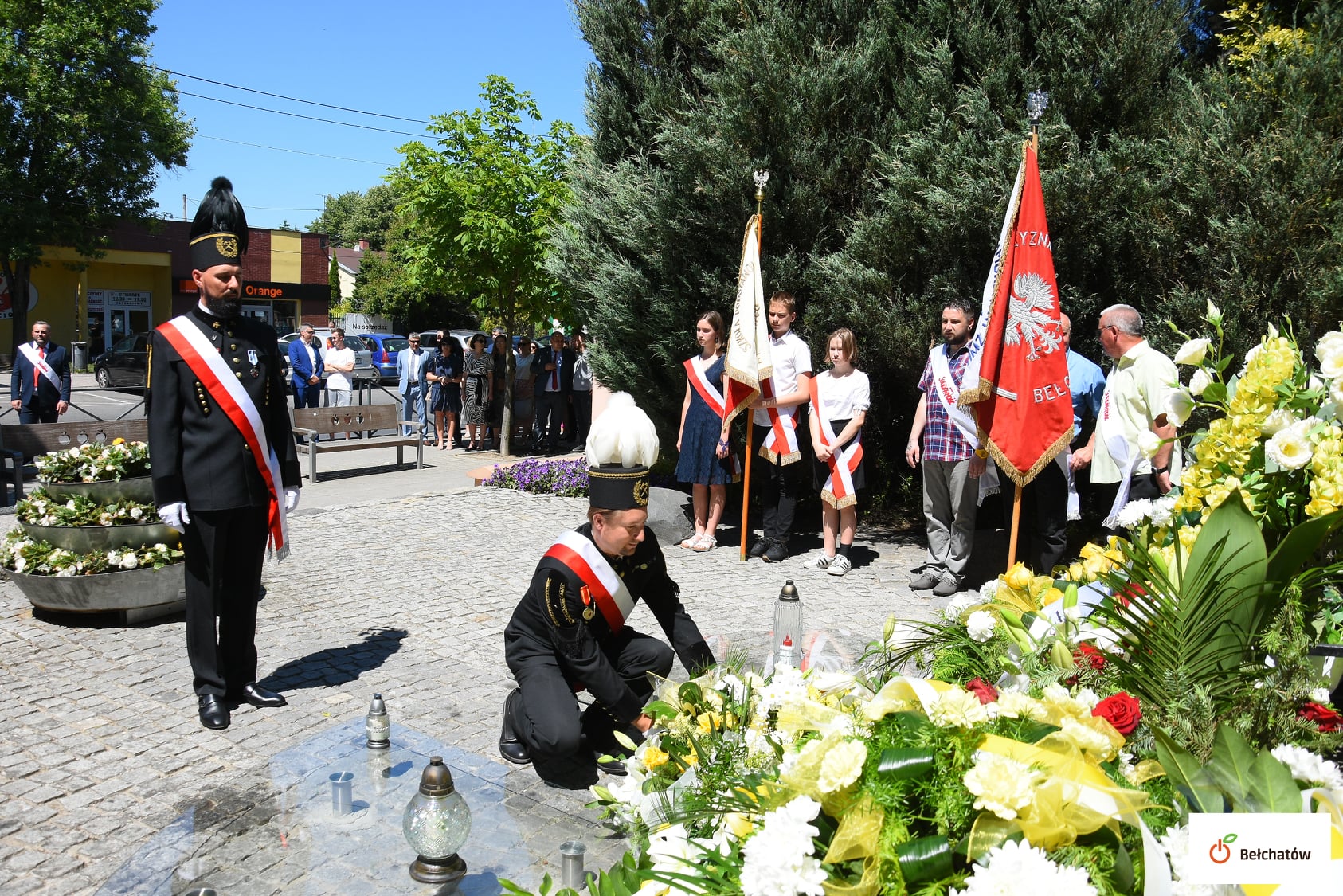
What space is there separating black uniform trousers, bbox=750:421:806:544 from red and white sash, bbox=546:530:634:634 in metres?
4.45

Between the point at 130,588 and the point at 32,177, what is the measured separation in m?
29.5

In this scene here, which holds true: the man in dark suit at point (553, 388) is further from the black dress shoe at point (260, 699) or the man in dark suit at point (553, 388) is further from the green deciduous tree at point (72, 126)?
the green deciduous tree at point (72, 126)

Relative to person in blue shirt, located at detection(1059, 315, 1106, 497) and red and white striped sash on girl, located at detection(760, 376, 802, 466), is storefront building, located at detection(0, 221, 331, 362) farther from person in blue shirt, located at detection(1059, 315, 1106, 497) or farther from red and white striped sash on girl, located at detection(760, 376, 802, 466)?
person in blue shirt, located at detection(1059, 315, 1106, 497)

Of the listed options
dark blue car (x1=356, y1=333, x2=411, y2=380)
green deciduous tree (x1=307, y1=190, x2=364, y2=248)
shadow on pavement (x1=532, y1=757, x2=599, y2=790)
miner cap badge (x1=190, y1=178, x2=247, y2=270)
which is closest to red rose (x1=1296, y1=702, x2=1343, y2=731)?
shadow on pavement (x1=532, y1=757, x2=599, y2=790)

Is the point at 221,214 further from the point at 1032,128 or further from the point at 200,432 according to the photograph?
the point at 1032,128

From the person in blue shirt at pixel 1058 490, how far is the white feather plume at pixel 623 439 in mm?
3959

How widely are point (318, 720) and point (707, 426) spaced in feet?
14.5

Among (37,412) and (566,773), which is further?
(37,412)

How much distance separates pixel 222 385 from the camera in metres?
4.86

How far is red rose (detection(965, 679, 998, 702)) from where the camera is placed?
1894 millimetres

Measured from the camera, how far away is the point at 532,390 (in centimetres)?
1642

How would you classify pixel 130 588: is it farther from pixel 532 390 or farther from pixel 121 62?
pixel 121 62

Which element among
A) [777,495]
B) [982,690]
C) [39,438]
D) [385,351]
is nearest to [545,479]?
[777,495]

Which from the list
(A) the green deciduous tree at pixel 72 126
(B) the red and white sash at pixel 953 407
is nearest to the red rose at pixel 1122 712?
(B) the red and white sash at pixel 953 407
